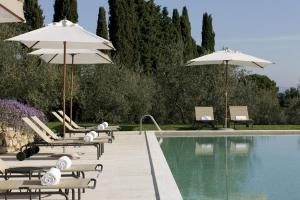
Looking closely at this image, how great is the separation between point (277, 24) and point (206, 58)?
13.8 m

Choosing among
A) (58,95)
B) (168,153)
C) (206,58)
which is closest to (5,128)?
(168,153)

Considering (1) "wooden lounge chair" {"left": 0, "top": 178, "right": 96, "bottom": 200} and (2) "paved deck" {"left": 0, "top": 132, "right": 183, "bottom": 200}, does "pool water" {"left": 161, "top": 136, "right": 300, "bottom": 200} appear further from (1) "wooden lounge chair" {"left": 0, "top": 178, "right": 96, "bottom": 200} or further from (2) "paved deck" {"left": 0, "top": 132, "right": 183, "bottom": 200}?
(1) "wooden lounge chair" {"left": 0, "top": 178, "right": 96, "bottom": 200}

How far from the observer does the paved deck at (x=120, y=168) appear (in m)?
6.95

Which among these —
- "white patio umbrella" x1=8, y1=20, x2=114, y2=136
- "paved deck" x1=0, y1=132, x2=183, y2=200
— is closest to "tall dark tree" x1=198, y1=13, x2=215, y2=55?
"paved deck" x1=0, y1=132, x2=183, y2=200

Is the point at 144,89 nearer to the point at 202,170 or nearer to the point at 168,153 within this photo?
the point at 168,153

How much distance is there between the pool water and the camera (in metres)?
8.48

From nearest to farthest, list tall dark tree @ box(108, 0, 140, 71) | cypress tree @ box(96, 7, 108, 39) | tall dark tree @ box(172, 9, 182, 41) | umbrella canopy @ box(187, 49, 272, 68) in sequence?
umbrella canopy @ box(187, 49, 272, 68)
tall dark tree @ box(108, 0, 140, 71)
cypress tree @ box(96, 7, 108, 39)
tall dark tree @ box(172, 9, 182, 41)

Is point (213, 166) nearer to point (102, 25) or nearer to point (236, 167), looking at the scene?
point (236, 167)

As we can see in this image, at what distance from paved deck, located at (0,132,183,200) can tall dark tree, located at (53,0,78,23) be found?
18.1 metres

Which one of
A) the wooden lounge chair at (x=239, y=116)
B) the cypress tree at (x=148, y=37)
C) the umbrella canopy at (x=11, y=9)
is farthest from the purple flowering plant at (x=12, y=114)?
the cypress tree at (x=148, y=37)

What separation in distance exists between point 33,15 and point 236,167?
25.1 m

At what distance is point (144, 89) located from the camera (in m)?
25.3

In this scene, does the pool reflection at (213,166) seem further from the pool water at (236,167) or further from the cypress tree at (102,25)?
the cypress tree at (102,25)

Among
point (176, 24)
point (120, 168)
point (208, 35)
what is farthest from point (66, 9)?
point (120, 168)
